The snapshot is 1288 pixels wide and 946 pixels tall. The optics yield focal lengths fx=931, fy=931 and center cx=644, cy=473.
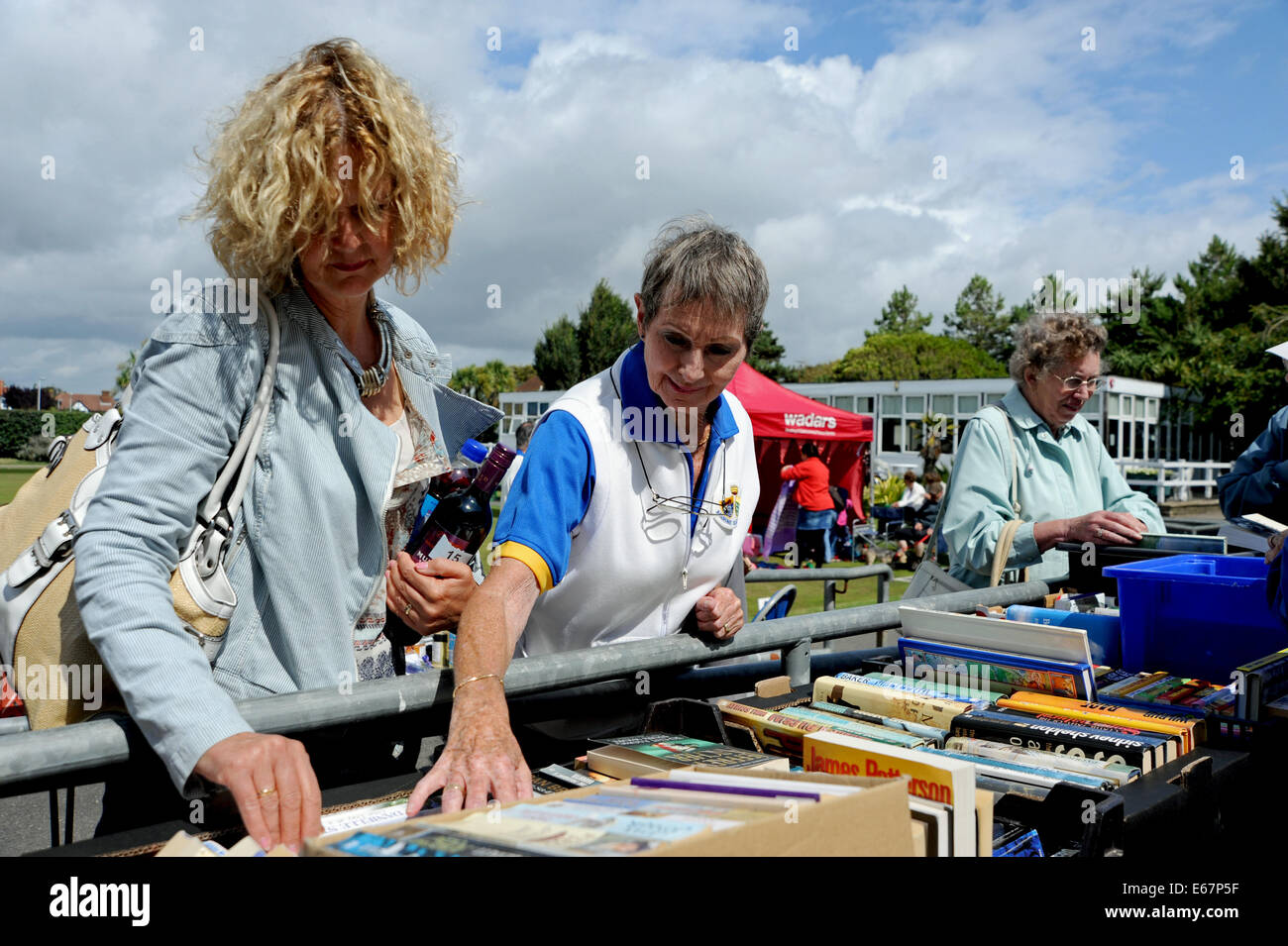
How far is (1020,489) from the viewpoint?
3.21 m

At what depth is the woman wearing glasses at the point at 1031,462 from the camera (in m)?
3.11

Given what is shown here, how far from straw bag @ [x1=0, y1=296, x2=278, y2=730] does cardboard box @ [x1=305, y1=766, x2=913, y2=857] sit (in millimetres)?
601

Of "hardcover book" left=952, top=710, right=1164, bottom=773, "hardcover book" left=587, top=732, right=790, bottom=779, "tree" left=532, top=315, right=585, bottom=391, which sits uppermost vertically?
"tree" left=532, top=315, right=585, bottom=391

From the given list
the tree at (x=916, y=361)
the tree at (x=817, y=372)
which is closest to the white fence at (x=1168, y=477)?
the tree at (x=916, y=361)

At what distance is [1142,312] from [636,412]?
46.3 meters

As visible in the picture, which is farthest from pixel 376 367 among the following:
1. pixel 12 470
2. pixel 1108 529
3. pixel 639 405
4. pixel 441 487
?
pixel 12 470

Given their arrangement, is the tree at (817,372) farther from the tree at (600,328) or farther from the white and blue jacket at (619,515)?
the white and blue jacket at (619,515)

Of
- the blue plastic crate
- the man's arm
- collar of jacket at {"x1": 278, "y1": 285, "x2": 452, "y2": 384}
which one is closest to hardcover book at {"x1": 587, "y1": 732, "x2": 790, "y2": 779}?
collar of jacket at {"x1": 278, "y1": 285, "x2": 452, "y2": 384}

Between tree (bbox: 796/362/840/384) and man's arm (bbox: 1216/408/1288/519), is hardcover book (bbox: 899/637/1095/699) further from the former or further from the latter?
tree (bbox: 796/362/840/384)

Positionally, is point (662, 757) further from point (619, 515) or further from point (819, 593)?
point (819, 593)

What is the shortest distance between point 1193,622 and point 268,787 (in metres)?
2.19

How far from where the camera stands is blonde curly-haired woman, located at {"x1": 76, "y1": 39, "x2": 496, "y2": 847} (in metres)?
1.27
